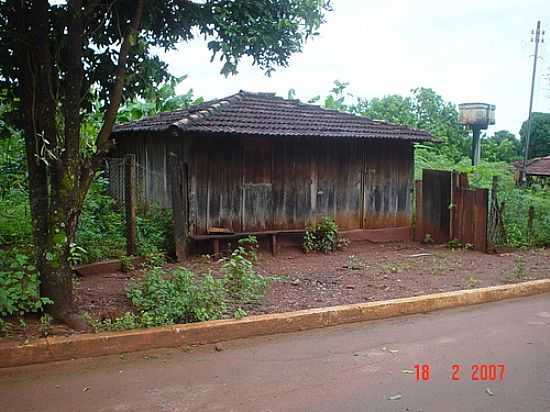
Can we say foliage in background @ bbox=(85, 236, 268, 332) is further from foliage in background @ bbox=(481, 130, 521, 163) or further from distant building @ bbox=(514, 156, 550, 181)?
foliage in background @ bbox=(481, 130, 521, 163)

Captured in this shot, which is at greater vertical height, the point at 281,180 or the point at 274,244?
the point at 281,180

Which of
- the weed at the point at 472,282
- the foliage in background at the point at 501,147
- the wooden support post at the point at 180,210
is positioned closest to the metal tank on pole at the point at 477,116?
the foliage in background at the point at 501,147

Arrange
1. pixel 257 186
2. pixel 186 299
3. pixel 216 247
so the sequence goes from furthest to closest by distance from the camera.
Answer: pixel 257 186 → pixel 216 247 → pixel 186 299

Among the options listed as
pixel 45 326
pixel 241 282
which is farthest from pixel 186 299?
pixel 45 326

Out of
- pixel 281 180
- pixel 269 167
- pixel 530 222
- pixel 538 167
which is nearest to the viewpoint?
pixel 269 167

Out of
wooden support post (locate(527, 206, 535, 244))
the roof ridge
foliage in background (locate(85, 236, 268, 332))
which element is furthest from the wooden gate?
foliage in background (locate(85, 236, 268, 332))

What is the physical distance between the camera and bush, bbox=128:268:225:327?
5703 millimetres

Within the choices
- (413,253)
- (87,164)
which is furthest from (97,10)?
(413,253)

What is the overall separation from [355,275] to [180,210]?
11.4 feet

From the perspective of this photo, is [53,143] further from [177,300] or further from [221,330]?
[221,330]

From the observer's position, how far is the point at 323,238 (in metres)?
11.4

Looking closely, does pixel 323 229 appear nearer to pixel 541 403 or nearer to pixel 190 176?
pixel 190 176

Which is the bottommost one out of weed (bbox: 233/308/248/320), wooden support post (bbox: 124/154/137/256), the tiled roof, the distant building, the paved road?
the paved road

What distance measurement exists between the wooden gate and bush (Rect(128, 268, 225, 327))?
6.62 metres
